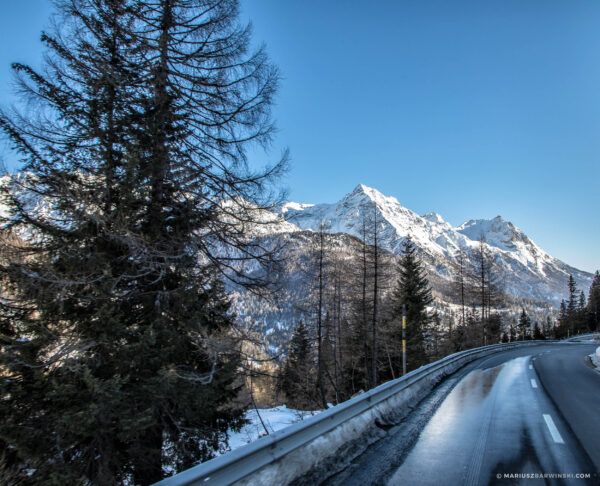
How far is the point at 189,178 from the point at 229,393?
4.30 m

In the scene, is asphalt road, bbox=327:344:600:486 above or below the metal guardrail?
below

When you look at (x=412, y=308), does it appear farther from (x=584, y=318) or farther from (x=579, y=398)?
(x=584, y=318)

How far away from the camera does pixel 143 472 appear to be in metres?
4.84

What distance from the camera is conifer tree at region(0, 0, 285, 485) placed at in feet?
13.3

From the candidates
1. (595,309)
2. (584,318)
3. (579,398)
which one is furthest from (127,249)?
(584,318)

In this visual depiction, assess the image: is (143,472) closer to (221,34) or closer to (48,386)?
(48,386)

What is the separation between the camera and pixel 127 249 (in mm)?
4961

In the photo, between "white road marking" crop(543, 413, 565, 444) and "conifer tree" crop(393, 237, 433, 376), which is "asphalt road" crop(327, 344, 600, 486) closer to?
"white road marking" crop(543, 413, 565, 444)

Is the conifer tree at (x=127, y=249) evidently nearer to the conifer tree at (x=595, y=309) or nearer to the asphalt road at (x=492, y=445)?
the asphalt road at (x=492, y=445)

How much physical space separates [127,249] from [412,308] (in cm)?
2386

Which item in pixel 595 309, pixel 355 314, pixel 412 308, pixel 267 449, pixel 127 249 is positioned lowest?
pixel 267 449

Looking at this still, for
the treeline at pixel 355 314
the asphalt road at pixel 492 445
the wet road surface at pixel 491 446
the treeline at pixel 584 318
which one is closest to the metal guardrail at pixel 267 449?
the asphalt road at pixel 492 445

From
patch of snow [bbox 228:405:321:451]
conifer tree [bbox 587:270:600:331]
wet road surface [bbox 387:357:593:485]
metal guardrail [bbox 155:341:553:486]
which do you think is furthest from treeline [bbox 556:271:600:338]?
metal guardrail [bbox 155:341:553:486]

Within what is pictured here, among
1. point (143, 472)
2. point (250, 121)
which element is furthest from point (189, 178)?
point (143, 472)
